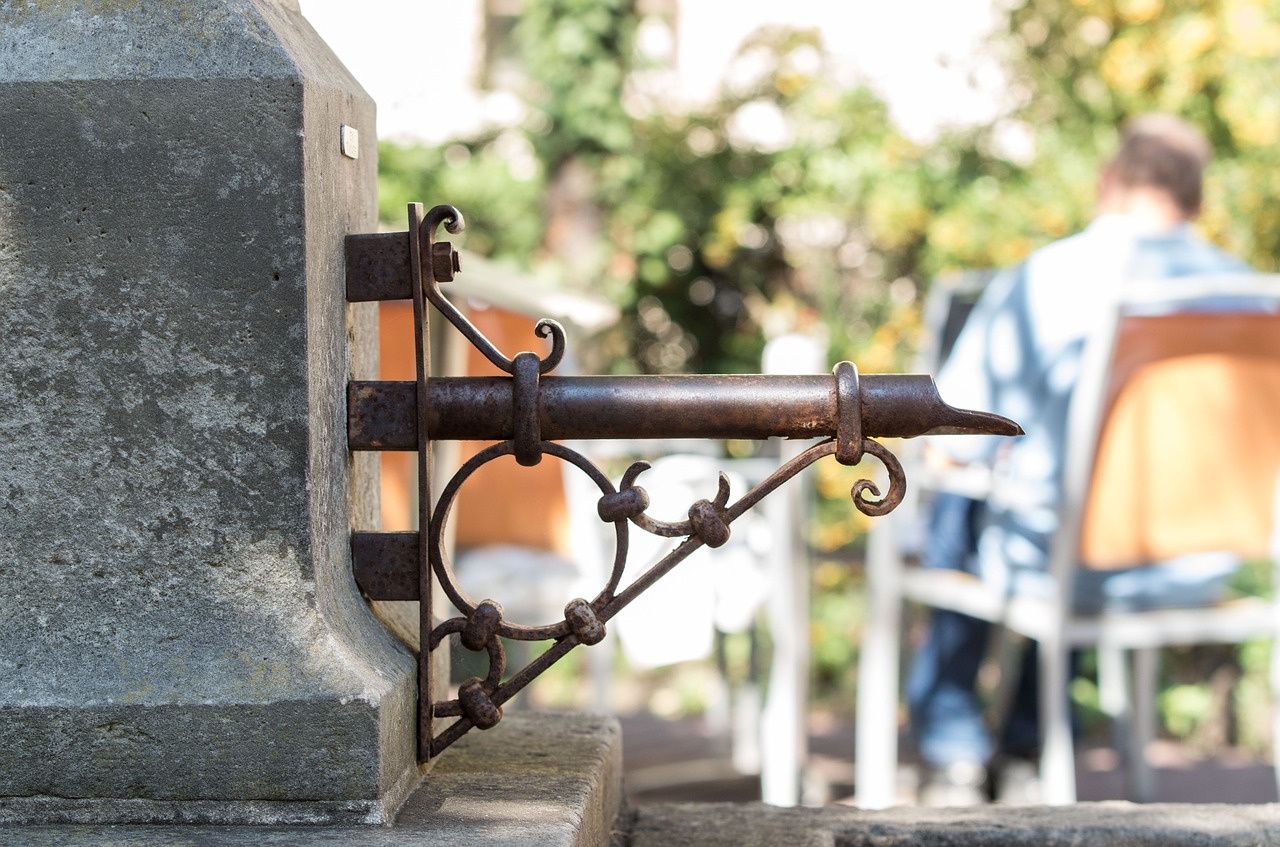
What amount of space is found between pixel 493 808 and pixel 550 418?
347 millimetres

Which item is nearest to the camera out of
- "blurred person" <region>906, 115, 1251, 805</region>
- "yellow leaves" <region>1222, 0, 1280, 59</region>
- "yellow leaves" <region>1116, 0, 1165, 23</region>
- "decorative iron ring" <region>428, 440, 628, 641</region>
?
"decorative iron ring" <region>428, 440, 628, 641</region>

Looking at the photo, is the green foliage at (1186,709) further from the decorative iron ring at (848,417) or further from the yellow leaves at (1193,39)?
the decorative iron ring at (848,417)

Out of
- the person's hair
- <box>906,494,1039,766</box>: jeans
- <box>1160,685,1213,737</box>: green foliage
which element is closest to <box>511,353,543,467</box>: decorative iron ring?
<box>906,494,1039,766</box>: jeans

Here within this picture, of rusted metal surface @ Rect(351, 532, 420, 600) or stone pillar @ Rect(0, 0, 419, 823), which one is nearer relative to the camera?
stone pillar @ Rect(0, 0, 419, 823)

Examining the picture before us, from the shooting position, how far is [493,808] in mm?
1219

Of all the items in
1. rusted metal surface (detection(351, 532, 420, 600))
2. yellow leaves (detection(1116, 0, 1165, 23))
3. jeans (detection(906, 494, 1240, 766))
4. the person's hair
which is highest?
yellow leaves (detection(1116, 0, 1165, 23))

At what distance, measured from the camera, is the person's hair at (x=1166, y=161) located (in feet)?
10.4

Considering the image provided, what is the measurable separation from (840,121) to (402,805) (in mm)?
4591

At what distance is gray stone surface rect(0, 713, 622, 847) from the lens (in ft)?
3.63

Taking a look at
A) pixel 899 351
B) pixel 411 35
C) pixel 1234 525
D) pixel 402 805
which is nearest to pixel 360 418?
pixel 402 805

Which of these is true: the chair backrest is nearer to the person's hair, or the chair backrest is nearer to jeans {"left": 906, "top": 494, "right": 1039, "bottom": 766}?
the person's hair

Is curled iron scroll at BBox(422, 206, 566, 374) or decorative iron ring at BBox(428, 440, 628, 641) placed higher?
curled iron scroll at BBox(422, 206, 566, 374)

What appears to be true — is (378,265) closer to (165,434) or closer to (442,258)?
(442,258)

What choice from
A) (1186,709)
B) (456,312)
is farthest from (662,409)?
(1186,709)
